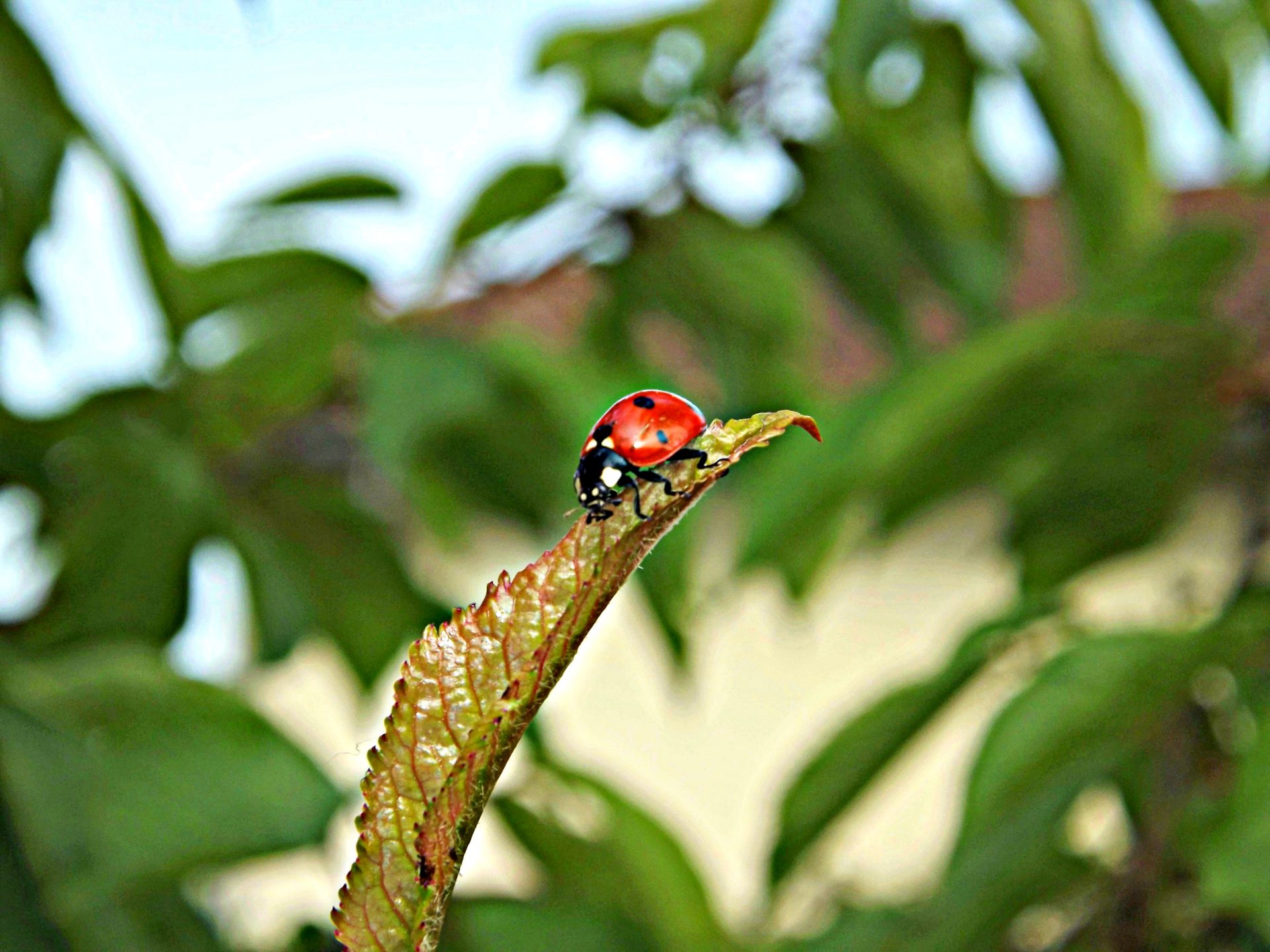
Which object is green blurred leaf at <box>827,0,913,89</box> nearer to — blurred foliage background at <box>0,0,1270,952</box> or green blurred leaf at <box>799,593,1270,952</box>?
blurred foliage background at <box>0,0,1270,952</box>

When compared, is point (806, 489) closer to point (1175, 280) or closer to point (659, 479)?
point (1175, 280)

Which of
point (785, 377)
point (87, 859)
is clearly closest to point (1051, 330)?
point (785, 377)

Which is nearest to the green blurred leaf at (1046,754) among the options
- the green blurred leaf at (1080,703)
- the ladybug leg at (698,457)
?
the green blurred leaf at (1080,703)

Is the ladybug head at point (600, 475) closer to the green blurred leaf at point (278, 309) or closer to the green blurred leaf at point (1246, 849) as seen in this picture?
the green blurred leaf at point (1246, 849)

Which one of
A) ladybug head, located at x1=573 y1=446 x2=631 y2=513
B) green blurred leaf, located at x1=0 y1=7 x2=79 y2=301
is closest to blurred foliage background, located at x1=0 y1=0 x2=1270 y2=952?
green blurred leaf, located at x1=0 y1=7 x2=79 y2=301

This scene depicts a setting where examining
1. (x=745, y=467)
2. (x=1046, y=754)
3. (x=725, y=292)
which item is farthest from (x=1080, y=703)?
(x=725, y=292)
